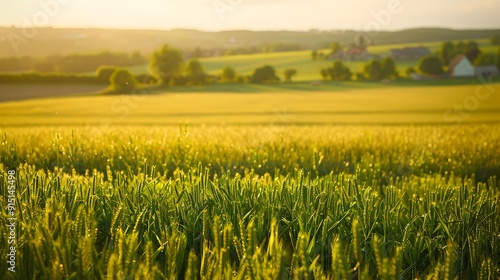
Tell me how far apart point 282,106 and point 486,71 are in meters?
26.1

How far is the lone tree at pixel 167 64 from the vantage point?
4147 cm

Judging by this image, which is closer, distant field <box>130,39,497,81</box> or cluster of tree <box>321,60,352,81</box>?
cluster of tree <box>321,60,352,81</box>

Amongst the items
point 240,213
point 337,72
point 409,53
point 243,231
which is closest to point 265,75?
point 337,72

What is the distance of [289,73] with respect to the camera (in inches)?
1976

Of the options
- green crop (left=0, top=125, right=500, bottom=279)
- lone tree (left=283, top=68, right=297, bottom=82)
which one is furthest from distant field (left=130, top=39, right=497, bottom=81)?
green crop (left=0, top=125, right=500, bottom=279)

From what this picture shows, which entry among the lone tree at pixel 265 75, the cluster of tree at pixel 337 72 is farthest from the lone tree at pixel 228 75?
the cluster of tree at pixel 337 72

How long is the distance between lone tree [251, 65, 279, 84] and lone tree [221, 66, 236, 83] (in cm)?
187

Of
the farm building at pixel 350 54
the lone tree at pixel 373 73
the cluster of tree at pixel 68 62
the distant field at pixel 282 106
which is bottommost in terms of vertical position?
the distant field at pixel 282 106

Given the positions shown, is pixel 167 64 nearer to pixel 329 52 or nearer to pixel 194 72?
pixel 194 72

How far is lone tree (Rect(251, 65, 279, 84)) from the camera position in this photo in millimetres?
48688

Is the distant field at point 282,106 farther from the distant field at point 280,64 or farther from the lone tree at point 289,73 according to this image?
the distant field at point 280,64

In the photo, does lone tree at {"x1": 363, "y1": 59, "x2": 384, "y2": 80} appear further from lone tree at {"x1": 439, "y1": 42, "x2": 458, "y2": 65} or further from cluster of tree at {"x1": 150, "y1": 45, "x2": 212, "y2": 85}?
cluster of tree at {"x1": 150, "y1": 45, "x2": 212, "y2": 85}

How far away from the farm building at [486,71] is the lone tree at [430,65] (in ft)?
10.8

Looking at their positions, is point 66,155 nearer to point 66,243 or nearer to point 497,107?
point 66,243
